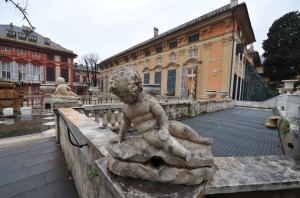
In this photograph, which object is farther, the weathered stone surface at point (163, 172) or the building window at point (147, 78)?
the building window at point (147, 78)

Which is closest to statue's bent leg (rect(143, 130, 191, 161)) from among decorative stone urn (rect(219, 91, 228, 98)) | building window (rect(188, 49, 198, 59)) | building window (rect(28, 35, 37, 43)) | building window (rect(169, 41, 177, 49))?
decorative stone urn (rect(219, 91, 228, 98))

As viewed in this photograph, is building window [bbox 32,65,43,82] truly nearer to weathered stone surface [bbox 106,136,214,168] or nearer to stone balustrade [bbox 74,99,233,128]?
stone balustrade [bbox 74,99,233,128]

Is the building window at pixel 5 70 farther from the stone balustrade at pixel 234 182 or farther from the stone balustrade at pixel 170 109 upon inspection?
the stone balustrade at pixel 234 182

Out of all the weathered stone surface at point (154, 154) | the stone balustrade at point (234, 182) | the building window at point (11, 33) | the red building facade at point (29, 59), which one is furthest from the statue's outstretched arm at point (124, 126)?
the building window at point (11, 33)

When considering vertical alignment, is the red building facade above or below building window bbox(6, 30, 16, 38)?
below

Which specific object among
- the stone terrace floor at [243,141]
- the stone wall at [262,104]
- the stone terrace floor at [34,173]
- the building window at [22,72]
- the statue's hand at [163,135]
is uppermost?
the building window at [22,72]

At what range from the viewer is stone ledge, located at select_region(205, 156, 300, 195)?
3.47ft

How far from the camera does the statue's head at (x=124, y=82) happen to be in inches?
41.1

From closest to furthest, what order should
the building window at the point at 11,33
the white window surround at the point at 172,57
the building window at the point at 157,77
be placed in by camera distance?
the white window surround at the point at 172,57, the building window at the point at 157,77, the building window at the point at 11,33

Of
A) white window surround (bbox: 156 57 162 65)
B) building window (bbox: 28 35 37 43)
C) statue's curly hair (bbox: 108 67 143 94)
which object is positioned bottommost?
statue's curly hair (bbox: 108 67 143 94)

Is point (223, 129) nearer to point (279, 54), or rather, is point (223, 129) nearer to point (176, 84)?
point (176, 84)

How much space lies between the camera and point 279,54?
67.2 feet

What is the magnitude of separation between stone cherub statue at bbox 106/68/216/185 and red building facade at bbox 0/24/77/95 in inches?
1086

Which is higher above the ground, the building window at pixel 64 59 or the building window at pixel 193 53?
the building window at pixel 64 59
